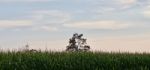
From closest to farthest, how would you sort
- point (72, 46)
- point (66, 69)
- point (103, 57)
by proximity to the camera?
point (66, 69) → point (103, 57) → point (72, 46)

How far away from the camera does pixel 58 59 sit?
833 inches

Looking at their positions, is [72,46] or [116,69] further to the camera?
[72,46]

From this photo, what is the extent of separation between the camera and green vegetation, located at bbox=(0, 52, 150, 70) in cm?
2033

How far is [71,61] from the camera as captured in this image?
68.9 ft

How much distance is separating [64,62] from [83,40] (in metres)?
14.0

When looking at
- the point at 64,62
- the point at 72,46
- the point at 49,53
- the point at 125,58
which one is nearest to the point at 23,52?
the point at 49,53

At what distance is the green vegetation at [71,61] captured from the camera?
66.7ft

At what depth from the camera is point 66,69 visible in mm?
20297

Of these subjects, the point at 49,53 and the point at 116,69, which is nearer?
the point at 116,69

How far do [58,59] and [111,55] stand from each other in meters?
2.75

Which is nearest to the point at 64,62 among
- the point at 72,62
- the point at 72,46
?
the point at 72,62

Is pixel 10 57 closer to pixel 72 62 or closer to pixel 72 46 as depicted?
pixel 72 62

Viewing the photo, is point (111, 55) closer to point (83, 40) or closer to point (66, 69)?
point (66, 69)

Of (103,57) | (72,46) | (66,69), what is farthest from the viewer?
(72,46)
